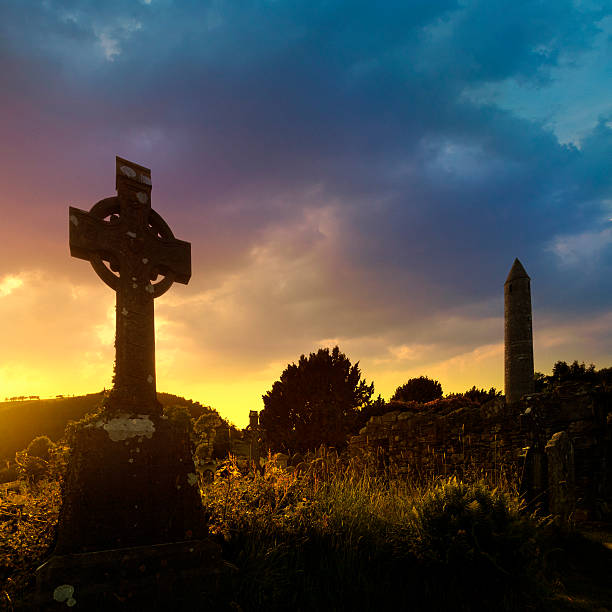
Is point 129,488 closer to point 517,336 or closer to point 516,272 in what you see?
point 517,336

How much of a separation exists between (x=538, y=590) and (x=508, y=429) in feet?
23.9

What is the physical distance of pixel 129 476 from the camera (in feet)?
13.3

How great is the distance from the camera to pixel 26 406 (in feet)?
100

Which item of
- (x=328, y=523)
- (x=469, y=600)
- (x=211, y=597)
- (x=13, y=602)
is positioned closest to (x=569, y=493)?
(x=469, y=600)

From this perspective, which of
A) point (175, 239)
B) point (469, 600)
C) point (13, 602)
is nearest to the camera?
point (13, 602)

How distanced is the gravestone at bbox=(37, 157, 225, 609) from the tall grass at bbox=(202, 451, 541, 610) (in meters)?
0.56

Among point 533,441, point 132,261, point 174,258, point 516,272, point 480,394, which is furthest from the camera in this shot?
point 480,394

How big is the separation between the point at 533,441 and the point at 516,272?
38.3ft

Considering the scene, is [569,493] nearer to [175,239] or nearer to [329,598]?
[329,598]

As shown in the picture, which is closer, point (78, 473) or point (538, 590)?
point (78, 473)

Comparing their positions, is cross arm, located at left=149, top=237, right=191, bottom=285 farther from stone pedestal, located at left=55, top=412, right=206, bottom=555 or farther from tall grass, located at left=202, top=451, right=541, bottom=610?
tall grass, located at left=202, top=451, right=541, bottom=610

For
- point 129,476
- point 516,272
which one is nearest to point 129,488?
point 129,476

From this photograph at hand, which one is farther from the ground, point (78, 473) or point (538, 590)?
point (78, 473)

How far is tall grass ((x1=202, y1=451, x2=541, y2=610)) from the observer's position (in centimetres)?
411
